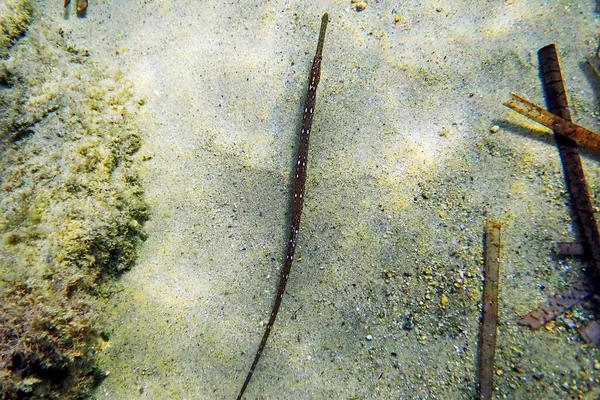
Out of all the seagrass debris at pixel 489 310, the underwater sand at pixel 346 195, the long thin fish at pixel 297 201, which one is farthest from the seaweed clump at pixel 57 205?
the seagrass debris at pixel 489 310

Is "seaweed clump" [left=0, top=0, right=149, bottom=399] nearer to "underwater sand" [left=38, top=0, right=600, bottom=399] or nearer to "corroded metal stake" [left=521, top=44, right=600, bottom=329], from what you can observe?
"underwater sand" [left=38, top=0, right=600, bottom=399]

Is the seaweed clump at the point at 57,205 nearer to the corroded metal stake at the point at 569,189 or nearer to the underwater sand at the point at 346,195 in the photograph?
the underwater sand at the point at 346,195

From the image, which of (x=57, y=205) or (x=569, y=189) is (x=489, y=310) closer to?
(x=569, y=189)

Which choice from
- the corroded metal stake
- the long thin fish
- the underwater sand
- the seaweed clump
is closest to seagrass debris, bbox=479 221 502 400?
the underwater sand

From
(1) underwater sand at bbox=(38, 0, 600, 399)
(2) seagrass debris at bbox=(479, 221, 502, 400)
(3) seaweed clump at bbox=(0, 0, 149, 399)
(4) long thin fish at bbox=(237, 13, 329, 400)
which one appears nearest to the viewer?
(3) seaweed clump at bbox=(0, 0, 149, 399)

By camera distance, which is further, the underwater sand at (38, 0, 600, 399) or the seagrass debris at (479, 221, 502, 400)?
the underwater sand at (38, 0, 600, 399)

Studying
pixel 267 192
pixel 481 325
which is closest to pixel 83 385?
pixel 267 192

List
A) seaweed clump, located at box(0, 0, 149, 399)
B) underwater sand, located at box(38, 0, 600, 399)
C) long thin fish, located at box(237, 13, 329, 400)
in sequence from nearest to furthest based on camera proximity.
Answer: seaweed clump, located at box(0, 0, 149, 399), underwater sand, located at box(38, 0, 600, 399), long thin fish, located at box(237, 13, 329, 400)
